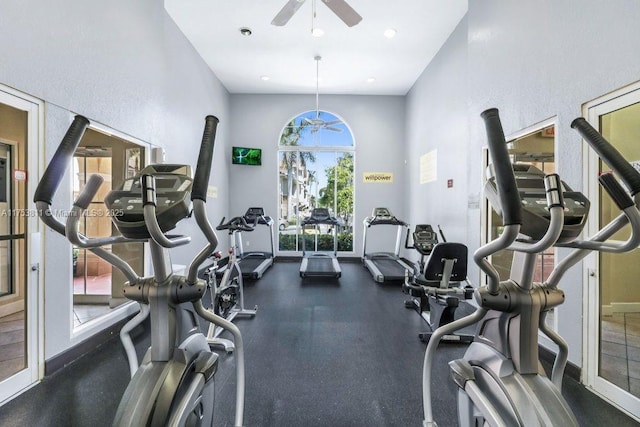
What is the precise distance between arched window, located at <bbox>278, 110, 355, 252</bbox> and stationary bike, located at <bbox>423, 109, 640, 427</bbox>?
20.2ft

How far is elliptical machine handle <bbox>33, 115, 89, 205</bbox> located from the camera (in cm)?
107

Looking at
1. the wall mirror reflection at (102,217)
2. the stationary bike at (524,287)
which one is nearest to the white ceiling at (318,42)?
the wall mirror reflection at (102,217)

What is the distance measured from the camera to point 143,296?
135 centimetres

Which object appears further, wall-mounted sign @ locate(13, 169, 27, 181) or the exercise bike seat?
the exercise bike seat

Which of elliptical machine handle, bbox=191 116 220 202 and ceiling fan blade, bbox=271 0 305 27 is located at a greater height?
ceiling fan blade, bbox=271 0 305 27

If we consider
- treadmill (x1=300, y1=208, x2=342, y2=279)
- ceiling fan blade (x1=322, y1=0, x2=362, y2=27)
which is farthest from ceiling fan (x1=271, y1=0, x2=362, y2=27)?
treadmill (x1=300, y1=208, x2=342, y2=279)

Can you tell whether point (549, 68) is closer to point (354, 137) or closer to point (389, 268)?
point (389, 268)

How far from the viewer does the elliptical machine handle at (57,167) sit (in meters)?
1.07

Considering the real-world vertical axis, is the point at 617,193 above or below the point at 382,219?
above

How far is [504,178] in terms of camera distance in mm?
992

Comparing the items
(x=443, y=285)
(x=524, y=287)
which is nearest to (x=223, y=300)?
(x=443, y=285)

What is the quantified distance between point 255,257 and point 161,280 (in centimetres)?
573

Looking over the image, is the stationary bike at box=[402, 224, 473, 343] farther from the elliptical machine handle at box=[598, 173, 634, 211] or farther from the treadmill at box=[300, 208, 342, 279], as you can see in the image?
the treadmill at box=[300, 208, 342, 279]

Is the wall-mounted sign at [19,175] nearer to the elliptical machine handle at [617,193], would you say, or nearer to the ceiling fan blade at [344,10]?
the ceiling fan blade at [344,10]
